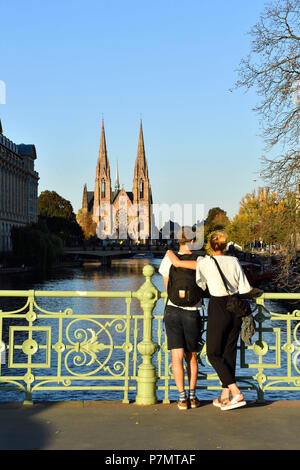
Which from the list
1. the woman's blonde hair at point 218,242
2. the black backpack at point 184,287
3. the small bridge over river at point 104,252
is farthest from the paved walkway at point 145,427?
the small bridge over river at point 104,252

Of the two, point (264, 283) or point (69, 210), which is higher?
point (69, 210)

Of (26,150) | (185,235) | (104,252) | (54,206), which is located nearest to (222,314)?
(185,235)

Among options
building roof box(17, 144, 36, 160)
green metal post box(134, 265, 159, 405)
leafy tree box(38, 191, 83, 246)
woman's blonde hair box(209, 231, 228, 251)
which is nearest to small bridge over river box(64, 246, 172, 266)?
leafy tree box(38, 191, 83, 246)

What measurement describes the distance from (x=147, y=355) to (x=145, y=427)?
1.32 meters

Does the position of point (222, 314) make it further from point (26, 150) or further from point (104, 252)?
point (26, 150)

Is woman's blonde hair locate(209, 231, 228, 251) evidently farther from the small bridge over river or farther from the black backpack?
the small bridge over river

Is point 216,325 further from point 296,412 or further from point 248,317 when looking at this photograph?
point 296,412

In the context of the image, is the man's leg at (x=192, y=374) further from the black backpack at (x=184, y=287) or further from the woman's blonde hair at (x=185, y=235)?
the woman's blonde hair at (x=185, y=235)

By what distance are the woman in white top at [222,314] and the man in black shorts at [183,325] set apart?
0.53 ft

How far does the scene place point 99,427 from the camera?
6.14m

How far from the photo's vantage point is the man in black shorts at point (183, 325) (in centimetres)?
698
